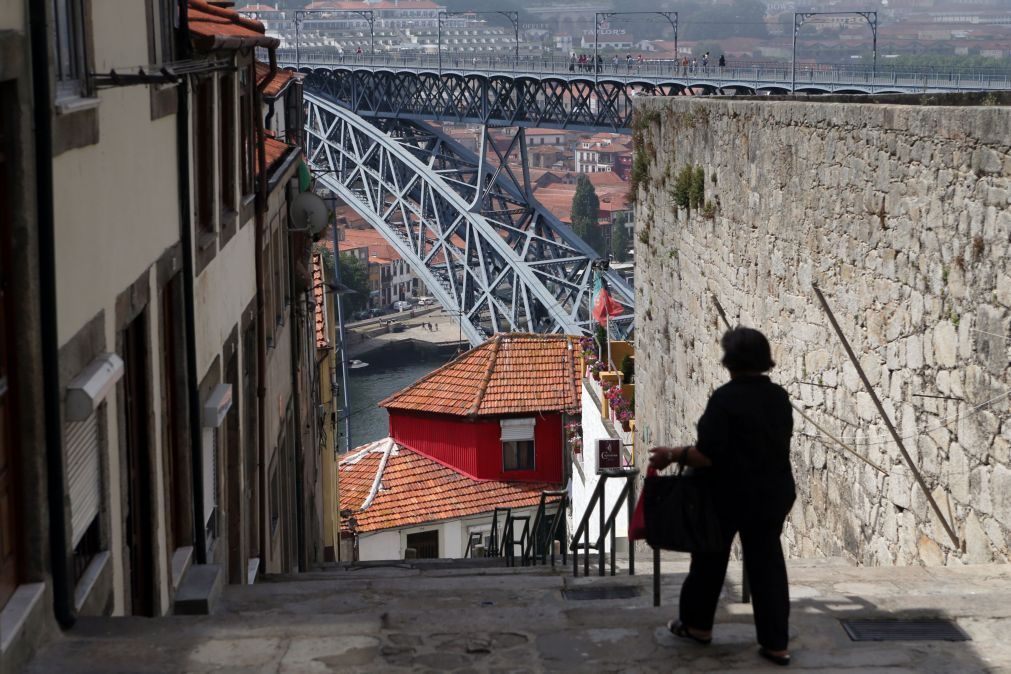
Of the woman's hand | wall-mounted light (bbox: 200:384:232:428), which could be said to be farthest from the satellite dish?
the woman's hand

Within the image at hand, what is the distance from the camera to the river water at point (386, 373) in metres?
48.9

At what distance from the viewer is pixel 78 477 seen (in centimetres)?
352

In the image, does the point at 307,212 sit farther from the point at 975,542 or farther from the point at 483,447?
the point at 483,447

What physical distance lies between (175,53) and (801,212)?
9.23 feet

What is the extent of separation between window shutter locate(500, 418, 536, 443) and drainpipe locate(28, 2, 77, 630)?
1759 cm

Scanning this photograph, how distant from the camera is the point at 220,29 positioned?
6.52 m

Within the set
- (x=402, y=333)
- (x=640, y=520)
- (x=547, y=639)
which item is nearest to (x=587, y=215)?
(x=402, y=333)

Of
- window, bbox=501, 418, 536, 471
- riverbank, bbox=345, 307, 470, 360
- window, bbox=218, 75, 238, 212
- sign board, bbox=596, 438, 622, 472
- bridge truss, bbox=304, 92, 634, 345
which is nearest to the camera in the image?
window, bbox=218, 75, 238, 212

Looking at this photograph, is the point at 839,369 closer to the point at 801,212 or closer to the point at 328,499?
the point at 801,212

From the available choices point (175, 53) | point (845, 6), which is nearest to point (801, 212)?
point (175, 53)

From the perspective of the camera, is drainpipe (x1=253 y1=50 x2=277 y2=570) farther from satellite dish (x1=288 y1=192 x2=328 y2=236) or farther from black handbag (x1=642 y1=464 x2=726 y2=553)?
black handbag (x1=642 y1=464 x2=726 y2=553)

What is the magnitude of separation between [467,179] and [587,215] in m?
29.8

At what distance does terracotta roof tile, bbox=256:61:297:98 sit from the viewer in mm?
8477

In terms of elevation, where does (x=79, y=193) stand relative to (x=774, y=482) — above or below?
above
